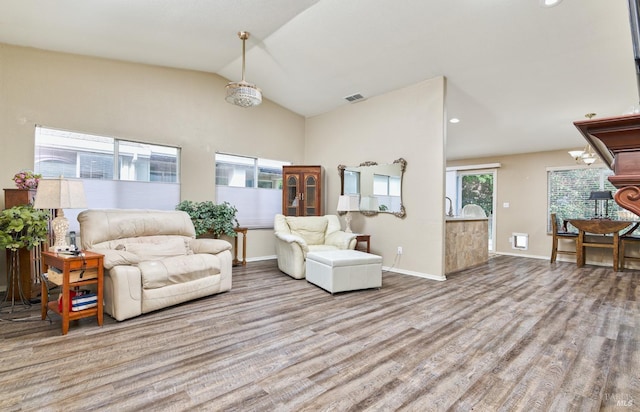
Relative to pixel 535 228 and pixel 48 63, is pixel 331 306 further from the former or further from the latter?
pixel 535 228

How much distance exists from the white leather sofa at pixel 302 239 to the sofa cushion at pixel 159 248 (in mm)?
1320

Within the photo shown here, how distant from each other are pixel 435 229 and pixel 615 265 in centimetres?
363

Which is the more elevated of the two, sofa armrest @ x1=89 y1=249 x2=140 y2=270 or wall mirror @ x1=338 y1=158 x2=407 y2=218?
wall mirror @ x1=338 y1=158 x2=407 y2=218

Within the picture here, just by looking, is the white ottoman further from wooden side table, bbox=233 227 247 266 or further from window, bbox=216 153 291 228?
window, bbox=216 153 291 228

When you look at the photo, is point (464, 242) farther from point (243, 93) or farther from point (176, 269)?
point (176, 269)

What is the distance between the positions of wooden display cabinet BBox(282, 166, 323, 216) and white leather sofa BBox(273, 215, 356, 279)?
0.67 m

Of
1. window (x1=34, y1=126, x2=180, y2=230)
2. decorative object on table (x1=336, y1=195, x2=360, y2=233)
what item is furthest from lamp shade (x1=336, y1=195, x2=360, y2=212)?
window (x1=34, y1=126, x2=180, y2=230)

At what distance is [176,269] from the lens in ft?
9.78

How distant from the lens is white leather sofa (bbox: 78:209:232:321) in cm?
264

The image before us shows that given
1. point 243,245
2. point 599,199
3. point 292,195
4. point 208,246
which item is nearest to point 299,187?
point 292,195

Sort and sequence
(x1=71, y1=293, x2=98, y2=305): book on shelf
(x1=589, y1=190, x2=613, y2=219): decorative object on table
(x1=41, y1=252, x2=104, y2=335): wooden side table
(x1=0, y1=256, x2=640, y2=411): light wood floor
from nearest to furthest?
1. (x1=0, y1=256, x2=640, y2=411): light wood floor
2. (x1=41, y1=252, x2=104, y2=335): wooden side table
3. (x1=71, y1=293, x2=98, y2=305): book on shelf
4. (x1=589, y1=190, x2=613, y2=219): decorative object on table

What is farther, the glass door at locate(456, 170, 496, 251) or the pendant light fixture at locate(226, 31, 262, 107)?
the glass door at locate(456, 170, 496, 251)

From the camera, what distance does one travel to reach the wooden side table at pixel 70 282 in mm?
2334

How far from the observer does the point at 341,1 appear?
9.96 feet
